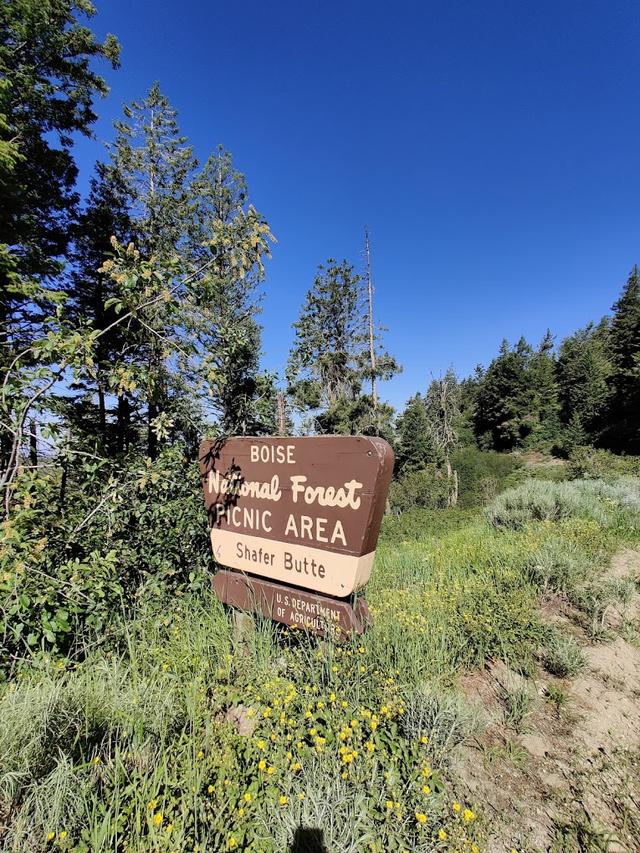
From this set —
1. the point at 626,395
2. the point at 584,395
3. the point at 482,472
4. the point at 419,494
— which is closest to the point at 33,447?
the point at 419,494

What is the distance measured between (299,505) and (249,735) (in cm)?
139

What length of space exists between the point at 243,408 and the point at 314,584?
271 cm

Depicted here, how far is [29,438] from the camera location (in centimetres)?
271

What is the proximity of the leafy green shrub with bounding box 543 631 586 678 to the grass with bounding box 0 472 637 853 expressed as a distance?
19 mm

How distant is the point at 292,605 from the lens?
2.57 m

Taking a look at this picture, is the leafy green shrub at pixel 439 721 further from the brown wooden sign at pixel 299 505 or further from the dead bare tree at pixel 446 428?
the dead bare tree at pixel 446 428

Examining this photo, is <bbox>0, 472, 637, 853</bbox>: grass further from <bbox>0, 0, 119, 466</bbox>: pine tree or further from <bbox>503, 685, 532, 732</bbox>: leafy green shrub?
<bbox>0, 0, 119, 466</bbox>: pine tree

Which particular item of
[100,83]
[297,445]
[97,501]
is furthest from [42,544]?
[100,83]

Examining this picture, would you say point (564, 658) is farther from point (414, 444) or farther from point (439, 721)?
point (414, 444)

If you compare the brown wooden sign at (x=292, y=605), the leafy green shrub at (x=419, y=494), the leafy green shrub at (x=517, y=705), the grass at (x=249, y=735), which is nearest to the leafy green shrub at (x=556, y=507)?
the grass at (x=249, y=735)

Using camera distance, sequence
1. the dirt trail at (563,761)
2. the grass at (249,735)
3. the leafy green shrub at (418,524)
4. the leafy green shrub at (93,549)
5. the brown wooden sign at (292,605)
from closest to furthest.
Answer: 1. the grass at (249,735)
2. the dirt trail at (563,761)
3. the leafy green shrub at (93,549)
4. the brown wooden sign at (292,605)
5. the leafy green shrub at (418,524)

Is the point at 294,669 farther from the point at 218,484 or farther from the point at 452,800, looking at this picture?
the point at 218,484

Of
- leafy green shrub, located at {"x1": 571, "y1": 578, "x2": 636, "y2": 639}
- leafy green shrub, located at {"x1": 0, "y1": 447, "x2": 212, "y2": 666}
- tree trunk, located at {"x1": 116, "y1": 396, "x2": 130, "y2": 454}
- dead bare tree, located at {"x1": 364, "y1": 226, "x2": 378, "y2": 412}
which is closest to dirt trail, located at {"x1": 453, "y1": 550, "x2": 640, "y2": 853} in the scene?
leafy green shrub, located at {"x1": 571, "y1": 578, "x2": 636, "y2": 639}

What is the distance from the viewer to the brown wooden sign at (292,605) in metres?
2.30
